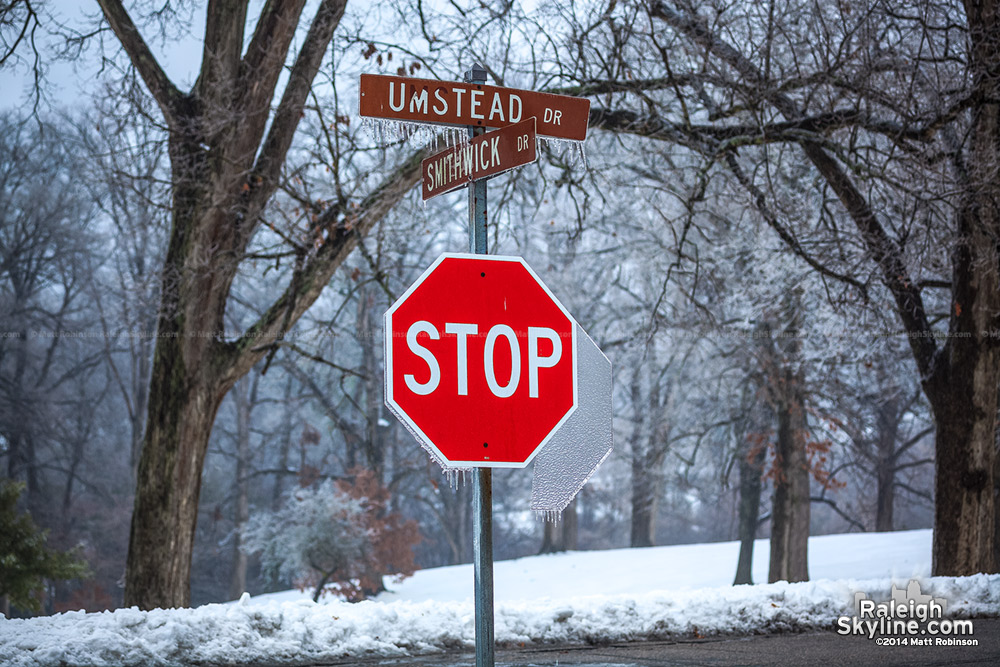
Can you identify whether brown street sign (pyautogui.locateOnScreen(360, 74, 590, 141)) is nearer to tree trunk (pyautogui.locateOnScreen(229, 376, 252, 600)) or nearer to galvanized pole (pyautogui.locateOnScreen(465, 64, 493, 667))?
galvanized pole (pyautogui.locateOnScreen(465, 64, 493, 667))

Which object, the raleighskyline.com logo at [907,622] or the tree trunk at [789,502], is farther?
the tree trunk at [789,502]

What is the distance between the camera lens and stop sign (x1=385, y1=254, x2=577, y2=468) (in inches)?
140

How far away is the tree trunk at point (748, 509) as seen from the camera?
22.1 metres

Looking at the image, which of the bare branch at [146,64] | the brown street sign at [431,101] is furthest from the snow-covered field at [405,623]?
the bare branch at [146,64]

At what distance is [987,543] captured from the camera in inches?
414

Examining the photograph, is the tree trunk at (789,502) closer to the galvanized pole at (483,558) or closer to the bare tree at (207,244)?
the bare tree at (207,244)

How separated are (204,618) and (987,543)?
26.7 ft

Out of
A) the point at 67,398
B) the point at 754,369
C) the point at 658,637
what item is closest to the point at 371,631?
the point at 658,637

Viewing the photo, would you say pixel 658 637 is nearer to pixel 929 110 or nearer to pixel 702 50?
pixel 929 110

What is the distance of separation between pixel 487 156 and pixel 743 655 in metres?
3.57

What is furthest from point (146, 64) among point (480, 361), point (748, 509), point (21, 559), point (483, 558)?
point (748, 509)

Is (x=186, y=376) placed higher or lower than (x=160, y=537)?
higher

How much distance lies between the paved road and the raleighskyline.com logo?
151 millimetres

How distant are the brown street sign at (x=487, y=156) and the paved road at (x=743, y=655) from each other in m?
2.91
